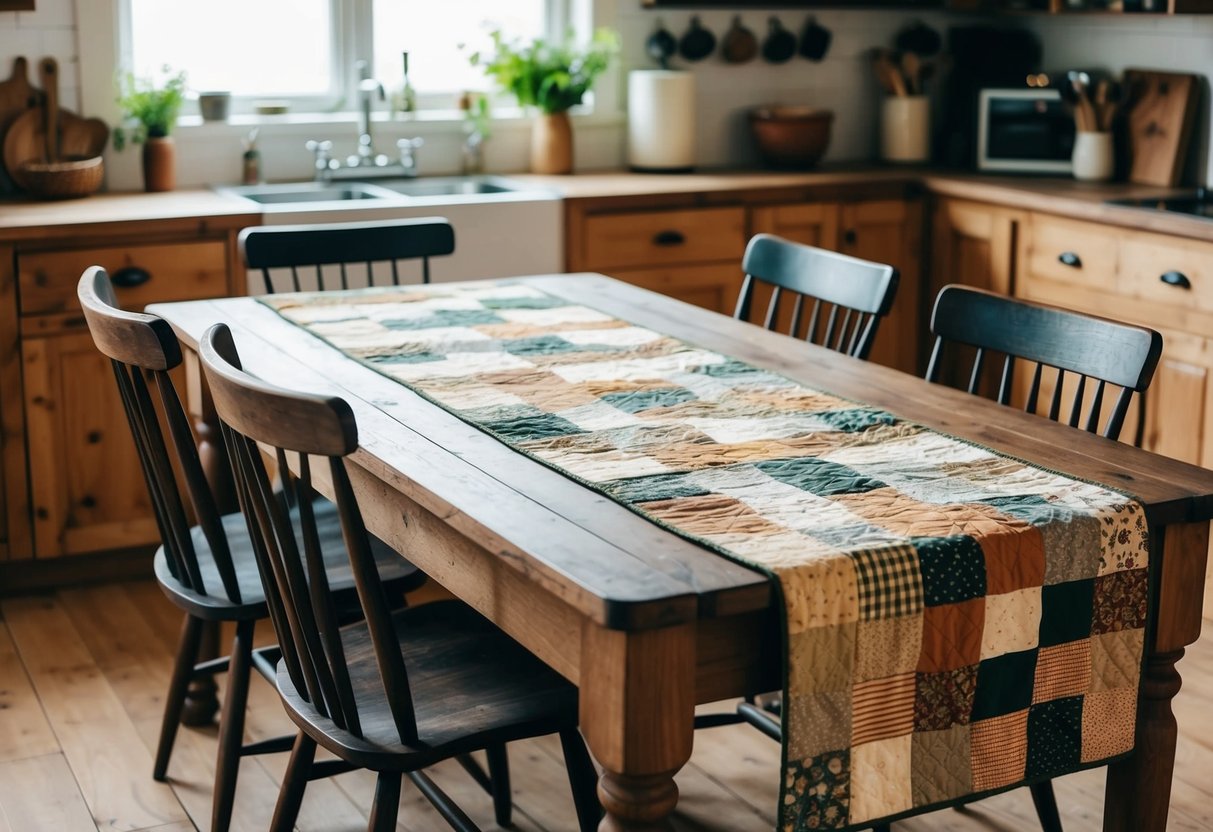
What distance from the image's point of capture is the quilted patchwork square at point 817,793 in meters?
1.60

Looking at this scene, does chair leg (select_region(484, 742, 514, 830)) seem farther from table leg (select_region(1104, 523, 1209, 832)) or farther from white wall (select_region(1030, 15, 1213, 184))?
white wall (select_region(1030, 15, 1213, 184))

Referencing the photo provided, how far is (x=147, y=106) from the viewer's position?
4074 mm

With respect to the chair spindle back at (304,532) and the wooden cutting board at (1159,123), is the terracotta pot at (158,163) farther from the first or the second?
the wooden cutting board at (1159,123)

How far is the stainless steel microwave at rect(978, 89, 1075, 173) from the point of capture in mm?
4637

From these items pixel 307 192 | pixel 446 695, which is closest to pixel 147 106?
pixel 307 192

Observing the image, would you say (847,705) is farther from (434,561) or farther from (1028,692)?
(434,561)

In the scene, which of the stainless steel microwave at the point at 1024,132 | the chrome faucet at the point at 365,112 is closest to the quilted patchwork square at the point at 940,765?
the chrome faucet at the point at 365,112

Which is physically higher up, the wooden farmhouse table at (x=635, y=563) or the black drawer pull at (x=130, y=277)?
the black drawer pull at (x=130, y=277)

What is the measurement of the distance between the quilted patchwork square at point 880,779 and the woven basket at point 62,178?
2950 millimetres

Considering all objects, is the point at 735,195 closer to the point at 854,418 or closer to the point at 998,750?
the point at 854,418

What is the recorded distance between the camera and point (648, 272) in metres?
4.24

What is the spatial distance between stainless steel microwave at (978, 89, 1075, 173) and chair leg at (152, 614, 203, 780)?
3078 millimetres

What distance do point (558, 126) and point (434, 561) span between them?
2.85 meters

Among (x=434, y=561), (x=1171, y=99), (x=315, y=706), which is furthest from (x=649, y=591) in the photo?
(x=1171, y=99)
